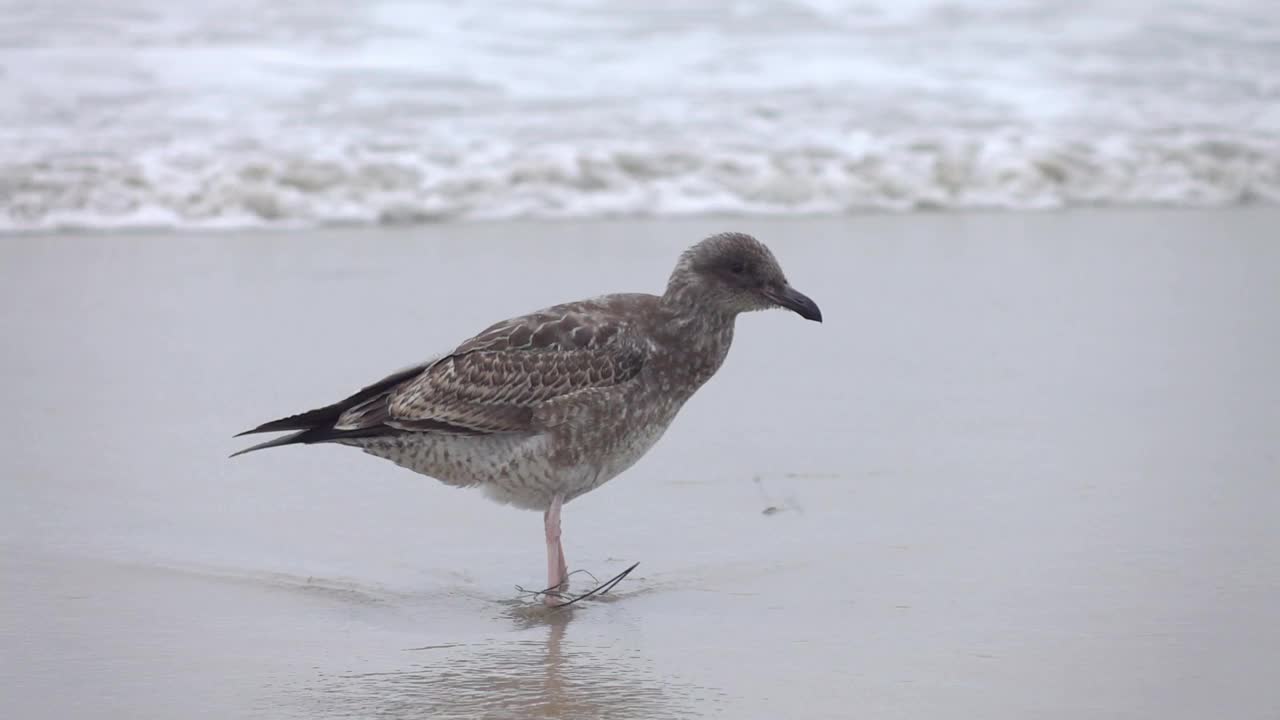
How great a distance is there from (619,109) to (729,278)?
8.77 m

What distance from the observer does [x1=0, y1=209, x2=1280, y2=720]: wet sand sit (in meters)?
3.69

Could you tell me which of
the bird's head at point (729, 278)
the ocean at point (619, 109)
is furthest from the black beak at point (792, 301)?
the ocean at point (619, 109)

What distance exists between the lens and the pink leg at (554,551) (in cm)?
441

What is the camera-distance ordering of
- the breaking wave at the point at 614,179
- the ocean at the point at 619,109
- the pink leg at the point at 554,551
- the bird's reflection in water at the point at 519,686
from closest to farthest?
the bird's reflection in water at the point at 519,686, the pink leg at the point at 554,551, the breaking wave at the point at 614,179, the ocean at the point at 619,109

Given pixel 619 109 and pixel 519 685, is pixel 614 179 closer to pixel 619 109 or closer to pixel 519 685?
pixel 619 109

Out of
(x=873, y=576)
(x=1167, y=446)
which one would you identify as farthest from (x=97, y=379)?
(x=1167, y=446)

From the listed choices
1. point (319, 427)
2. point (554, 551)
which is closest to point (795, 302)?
point (554, 551)

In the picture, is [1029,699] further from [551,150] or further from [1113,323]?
[551,150]

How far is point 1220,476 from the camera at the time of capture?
528cm

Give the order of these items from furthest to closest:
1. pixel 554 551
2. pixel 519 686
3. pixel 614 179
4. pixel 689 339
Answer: pixel 614 179 → pixel 689 339 → pixel 554 551 → pixel 519 686

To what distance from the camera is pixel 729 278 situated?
15.0ft

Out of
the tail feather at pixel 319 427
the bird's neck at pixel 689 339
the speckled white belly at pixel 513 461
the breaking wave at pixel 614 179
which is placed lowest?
the speckled white belly at pixel 513 461

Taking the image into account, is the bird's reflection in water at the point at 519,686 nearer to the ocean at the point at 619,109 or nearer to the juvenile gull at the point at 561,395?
the juvenile gull at the point at 561,395

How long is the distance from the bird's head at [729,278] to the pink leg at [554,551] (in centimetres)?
67
